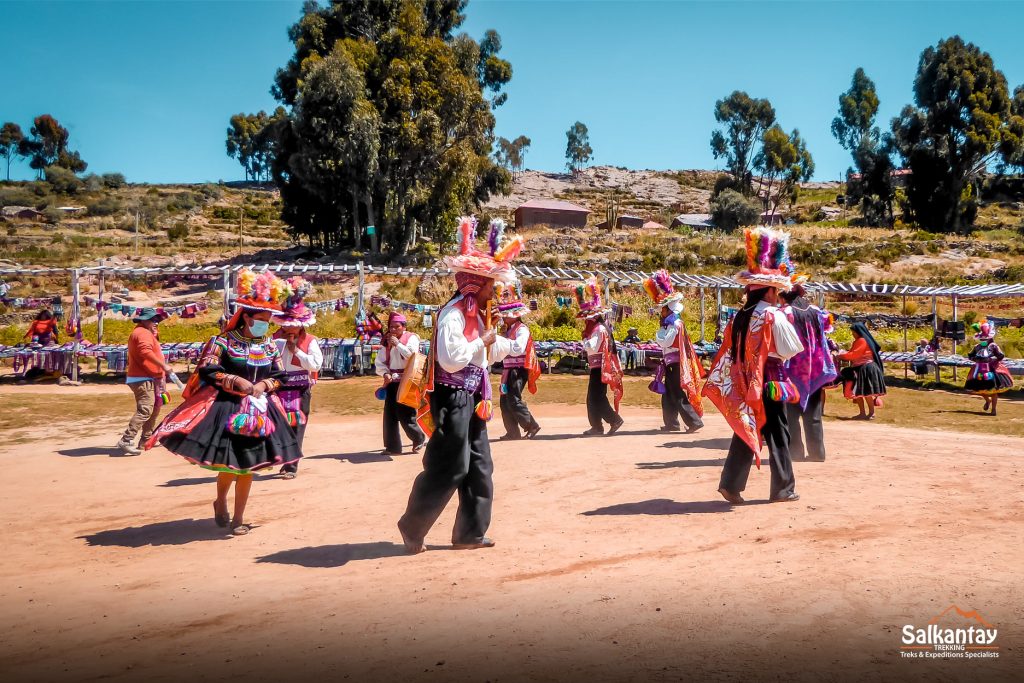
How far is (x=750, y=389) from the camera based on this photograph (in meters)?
6.77

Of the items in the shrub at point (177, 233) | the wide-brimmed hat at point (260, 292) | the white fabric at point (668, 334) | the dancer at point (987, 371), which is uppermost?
the shrub at point (177, 233)

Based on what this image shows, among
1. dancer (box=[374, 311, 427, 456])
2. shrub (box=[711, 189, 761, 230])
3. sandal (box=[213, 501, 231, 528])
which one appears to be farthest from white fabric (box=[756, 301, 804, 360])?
shrub (box=[711, 189, 761, 230])

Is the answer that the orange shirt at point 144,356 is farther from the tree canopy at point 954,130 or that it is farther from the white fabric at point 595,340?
the tree canopy at point 954,130

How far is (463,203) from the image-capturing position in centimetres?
4178

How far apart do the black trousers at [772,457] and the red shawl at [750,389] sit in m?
0.09

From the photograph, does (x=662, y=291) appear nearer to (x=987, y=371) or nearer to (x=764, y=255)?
(x=764, y=255)

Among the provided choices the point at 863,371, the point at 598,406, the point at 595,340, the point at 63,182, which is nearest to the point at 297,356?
the point at 595,340

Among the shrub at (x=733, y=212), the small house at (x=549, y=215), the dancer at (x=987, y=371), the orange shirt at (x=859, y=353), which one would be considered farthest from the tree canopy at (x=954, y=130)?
the orange shirt at (x=859, y=353)

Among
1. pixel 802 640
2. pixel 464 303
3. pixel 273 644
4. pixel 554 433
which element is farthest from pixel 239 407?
pixel 554 433

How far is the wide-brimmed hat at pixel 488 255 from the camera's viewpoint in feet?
18.7

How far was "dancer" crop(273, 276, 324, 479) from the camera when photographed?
862 centimetres

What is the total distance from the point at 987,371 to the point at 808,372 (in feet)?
27.2

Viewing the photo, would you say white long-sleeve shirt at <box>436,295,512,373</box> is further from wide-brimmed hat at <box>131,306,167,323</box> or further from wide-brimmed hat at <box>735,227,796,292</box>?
wide-brimmed hat at <box>131,306,167,323</box>

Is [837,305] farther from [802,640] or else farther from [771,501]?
[802,640]
